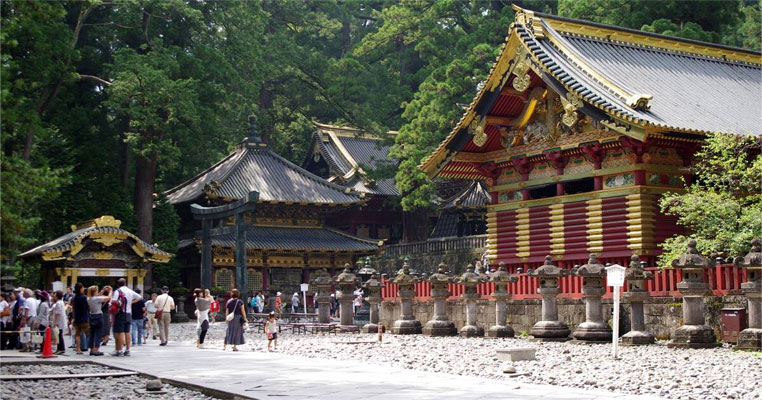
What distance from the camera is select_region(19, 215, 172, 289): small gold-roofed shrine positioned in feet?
121

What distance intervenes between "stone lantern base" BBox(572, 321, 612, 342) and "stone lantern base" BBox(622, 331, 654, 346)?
60 centimetres

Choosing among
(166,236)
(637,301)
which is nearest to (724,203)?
(637,301)

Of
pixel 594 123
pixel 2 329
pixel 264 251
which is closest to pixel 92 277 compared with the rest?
pixel 264 251

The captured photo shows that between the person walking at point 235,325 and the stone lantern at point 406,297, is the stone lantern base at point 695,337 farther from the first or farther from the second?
the person walking at point 235,325

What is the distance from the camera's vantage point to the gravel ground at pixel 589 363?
13141 millimetres

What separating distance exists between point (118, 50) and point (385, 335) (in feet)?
69.9

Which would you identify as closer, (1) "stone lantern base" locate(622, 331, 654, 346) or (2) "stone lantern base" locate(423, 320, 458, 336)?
(1) "stone lantern base" locate(622, 331, 654, 346)

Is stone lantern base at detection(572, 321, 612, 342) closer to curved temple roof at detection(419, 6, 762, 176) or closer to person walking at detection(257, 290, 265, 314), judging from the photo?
curved temple roof at detection(419, 6, 762, 176)

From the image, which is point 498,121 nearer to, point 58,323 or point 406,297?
point 406,297

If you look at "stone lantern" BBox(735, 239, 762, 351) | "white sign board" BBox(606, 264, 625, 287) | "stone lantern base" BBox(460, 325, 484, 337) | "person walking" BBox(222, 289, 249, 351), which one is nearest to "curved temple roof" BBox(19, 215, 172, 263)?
"person walking" BBox(222, 289, 249, 351)

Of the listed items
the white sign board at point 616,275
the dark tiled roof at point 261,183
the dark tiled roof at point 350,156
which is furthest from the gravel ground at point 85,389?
the dark tiled roof at point 350,156

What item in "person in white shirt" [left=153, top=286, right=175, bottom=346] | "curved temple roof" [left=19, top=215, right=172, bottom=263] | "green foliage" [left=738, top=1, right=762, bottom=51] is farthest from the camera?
"green foliage" [left=738, top=1, right=762, bottom=51]

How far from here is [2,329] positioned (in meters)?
24.1

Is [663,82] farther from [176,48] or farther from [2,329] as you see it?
[176,48]
